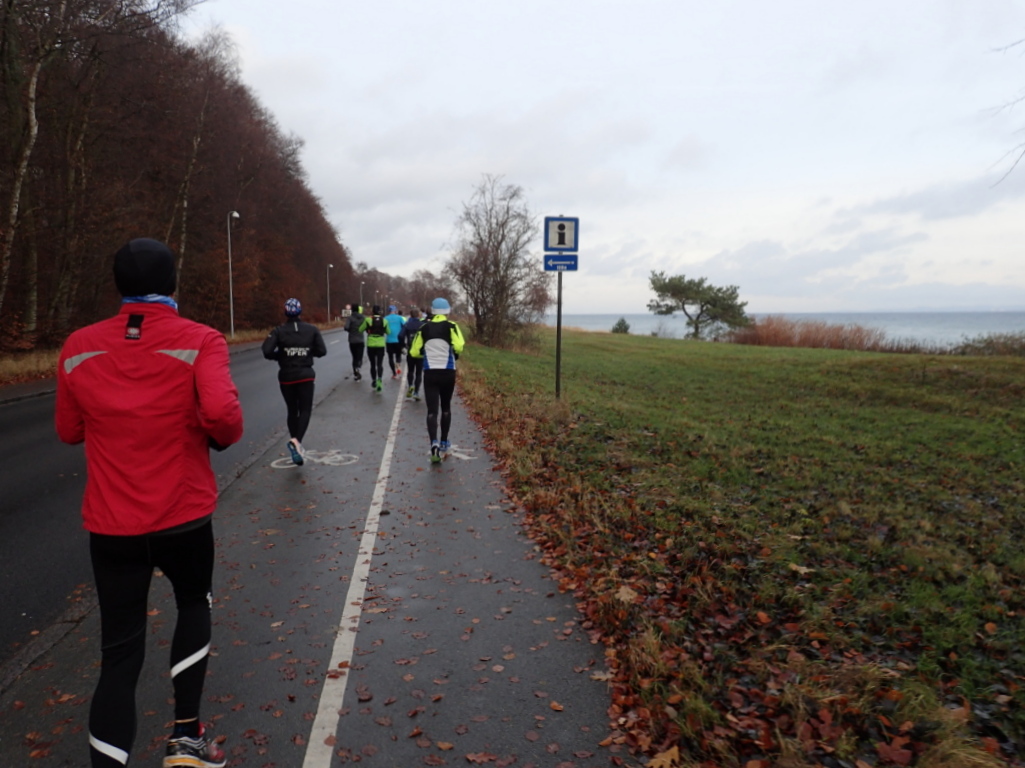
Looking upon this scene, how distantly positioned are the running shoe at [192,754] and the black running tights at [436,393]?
5.85 m

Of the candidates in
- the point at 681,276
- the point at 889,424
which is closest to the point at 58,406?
the point at 889,424

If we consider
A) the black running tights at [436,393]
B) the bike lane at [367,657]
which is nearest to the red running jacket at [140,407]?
the bike lane at [367,657]

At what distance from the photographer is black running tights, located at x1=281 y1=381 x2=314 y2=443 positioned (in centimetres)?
843

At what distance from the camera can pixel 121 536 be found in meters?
2.47

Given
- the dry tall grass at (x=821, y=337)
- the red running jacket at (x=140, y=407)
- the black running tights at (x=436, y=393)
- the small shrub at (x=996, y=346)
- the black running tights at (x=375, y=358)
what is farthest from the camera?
the dry tall grass at (x=821, y=337)

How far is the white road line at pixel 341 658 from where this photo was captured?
2992 mm

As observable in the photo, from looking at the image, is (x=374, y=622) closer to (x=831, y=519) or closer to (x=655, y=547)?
(x=655, y=547)

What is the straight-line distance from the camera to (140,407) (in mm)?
2457

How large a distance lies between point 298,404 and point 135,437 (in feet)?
20.5

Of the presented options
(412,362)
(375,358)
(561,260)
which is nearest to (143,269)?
(561,260)

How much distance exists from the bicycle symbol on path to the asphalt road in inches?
17.7

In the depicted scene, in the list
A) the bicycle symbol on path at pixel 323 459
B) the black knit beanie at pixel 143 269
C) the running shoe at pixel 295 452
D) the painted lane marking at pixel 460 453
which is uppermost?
the black knit beanie at pixel 143 269

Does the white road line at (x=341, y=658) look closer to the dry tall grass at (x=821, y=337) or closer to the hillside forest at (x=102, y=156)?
the hillside forest at (x=102, y=156)

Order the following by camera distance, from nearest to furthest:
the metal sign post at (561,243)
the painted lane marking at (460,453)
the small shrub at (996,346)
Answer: the painted lane marking at (460,453) < the metal sign post at (561,243) < the small shrub at (996,346)
